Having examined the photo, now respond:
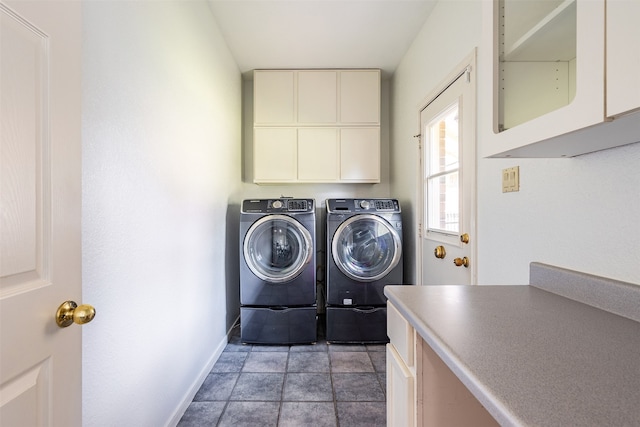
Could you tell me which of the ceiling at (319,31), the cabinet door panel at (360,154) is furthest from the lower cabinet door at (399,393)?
the ceiling at (319,31)

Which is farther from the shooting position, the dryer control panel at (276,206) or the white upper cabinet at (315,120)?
the white upper cabinet at (315,120)

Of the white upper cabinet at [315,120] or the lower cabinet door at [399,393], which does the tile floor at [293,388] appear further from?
the white upper cabinet at [315,120]

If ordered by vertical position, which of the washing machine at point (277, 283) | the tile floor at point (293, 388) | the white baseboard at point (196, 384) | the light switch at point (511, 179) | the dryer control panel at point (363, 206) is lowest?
the tile floor at point (293, 388)

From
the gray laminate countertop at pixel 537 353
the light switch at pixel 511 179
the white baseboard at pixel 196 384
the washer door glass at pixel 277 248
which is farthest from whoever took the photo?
the washer door glass at pixel 277 248

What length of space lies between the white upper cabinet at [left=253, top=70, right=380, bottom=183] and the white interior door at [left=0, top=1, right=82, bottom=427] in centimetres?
213

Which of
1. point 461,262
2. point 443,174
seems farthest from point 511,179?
point 443,174

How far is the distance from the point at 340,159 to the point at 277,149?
2.11ft

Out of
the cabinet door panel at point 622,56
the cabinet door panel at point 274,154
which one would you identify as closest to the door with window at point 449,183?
the cabinet door panel at point 622,56

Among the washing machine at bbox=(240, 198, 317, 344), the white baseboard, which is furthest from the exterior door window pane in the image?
the white baseboard

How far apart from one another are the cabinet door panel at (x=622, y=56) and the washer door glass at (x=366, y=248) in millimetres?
1983

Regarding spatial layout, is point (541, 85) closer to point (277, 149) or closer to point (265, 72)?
point (277, 149)

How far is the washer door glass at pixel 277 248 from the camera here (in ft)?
8.13

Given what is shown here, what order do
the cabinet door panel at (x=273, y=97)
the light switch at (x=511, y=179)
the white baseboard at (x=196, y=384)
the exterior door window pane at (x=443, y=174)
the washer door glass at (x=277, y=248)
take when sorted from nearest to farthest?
the light switch at (x=511, y=179), the white baseboard at (x=196, y=384), the exterior door window pane at (x=443, y=174), the washer door glass at (x=277, y=248), the cabinet door panel at (x=273, y=97)

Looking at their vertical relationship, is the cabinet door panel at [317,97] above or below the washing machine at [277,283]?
above
